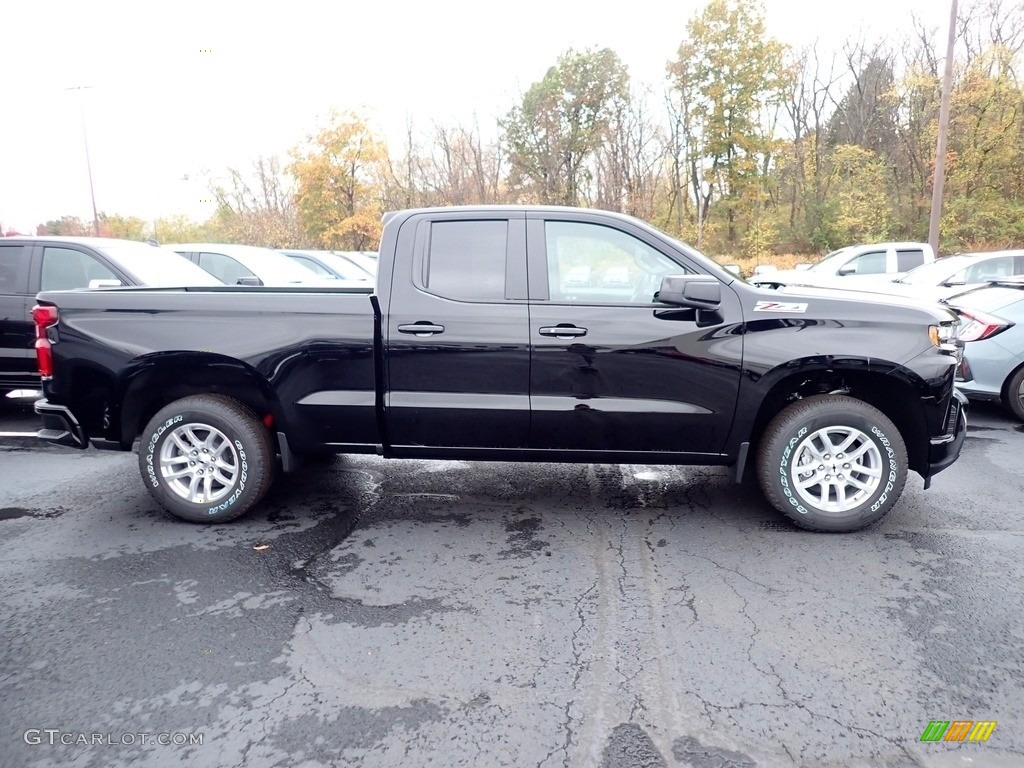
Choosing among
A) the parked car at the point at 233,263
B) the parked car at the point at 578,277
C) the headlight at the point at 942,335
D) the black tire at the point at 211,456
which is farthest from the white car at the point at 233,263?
the headlight at the point at 942,335

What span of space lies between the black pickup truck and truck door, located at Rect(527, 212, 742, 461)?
0.04ft

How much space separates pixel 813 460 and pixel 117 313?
4.33 m

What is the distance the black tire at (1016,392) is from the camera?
6.66 metres

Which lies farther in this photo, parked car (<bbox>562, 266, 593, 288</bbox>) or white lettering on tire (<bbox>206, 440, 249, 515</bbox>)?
white lettering on tire (<bbox>206, 440, 249, 515</bbox>)

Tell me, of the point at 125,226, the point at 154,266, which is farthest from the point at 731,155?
the point at 125,226

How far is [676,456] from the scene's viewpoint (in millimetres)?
4207

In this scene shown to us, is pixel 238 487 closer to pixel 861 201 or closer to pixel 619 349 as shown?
pixel 619 349

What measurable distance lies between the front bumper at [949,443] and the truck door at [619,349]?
4.00ft

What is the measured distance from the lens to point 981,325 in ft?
22.0

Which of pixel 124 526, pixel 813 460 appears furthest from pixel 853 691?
pixel 124 526

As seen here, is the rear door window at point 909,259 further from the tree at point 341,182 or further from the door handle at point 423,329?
the tree at point 341,182

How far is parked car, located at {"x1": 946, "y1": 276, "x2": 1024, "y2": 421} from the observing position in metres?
6.60

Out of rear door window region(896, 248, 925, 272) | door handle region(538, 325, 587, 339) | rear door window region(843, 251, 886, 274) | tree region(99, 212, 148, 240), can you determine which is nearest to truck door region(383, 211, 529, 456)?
A: door handle region(538, 325, 587, 339)

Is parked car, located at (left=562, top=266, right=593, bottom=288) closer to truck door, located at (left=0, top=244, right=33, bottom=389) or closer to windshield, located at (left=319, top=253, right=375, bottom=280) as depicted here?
truck door, located at (left=0, top=244, right=33, bottom=389)
